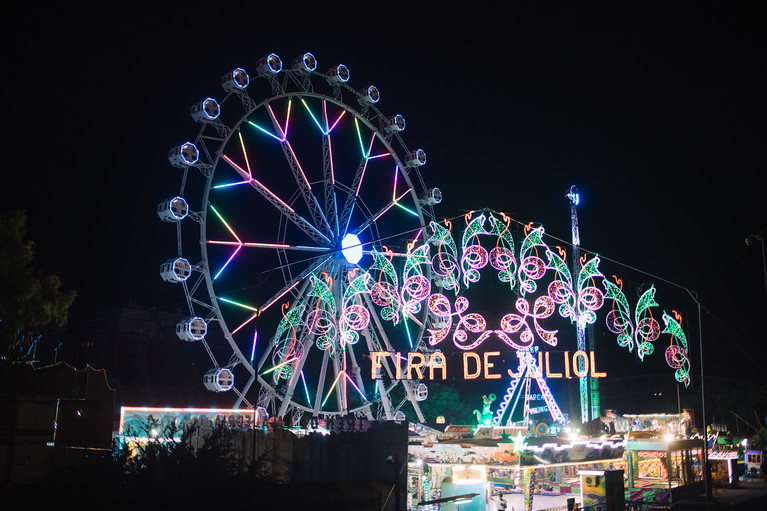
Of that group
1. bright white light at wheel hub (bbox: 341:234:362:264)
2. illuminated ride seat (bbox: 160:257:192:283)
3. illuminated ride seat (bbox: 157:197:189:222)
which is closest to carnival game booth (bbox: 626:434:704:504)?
bright white light at wheel hub (bbox: 341:234:362:264)

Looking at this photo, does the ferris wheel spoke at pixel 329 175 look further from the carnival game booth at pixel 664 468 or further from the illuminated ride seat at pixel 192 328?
the carnival game booth at pixel 664 468

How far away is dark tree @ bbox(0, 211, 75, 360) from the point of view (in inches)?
838

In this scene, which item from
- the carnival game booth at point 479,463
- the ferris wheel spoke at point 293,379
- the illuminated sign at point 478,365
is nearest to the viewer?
the carnival game booth at point 479,463

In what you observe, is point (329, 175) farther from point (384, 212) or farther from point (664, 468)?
point (664, 468)

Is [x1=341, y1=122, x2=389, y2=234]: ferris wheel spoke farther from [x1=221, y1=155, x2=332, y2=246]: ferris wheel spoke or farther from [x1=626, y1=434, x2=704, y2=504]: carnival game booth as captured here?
[x1=626, y1=434, x2=704, y2=504]: carnival game booth

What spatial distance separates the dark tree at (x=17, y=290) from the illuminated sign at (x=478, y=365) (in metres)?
13.1

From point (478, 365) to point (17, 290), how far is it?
17.4 metres

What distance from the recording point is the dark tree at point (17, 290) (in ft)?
69.9

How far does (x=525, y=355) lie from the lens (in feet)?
102

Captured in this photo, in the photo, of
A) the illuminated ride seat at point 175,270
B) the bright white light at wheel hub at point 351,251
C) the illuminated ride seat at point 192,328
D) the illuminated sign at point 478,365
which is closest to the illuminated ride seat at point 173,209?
the illuminated ride seat at point 175,270

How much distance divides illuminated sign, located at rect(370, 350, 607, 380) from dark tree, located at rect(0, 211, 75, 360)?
13123 millimetres

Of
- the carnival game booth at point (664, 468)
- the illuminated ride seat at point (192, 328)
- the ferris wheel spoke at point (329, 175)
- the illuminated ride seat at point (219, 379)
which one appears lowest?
the carnival game booth at point (664, 468)

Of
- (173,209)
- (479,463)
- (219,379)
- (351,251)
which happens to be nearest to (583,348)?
(351,251)

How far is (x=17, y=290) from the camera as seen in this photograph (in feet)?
70.1
